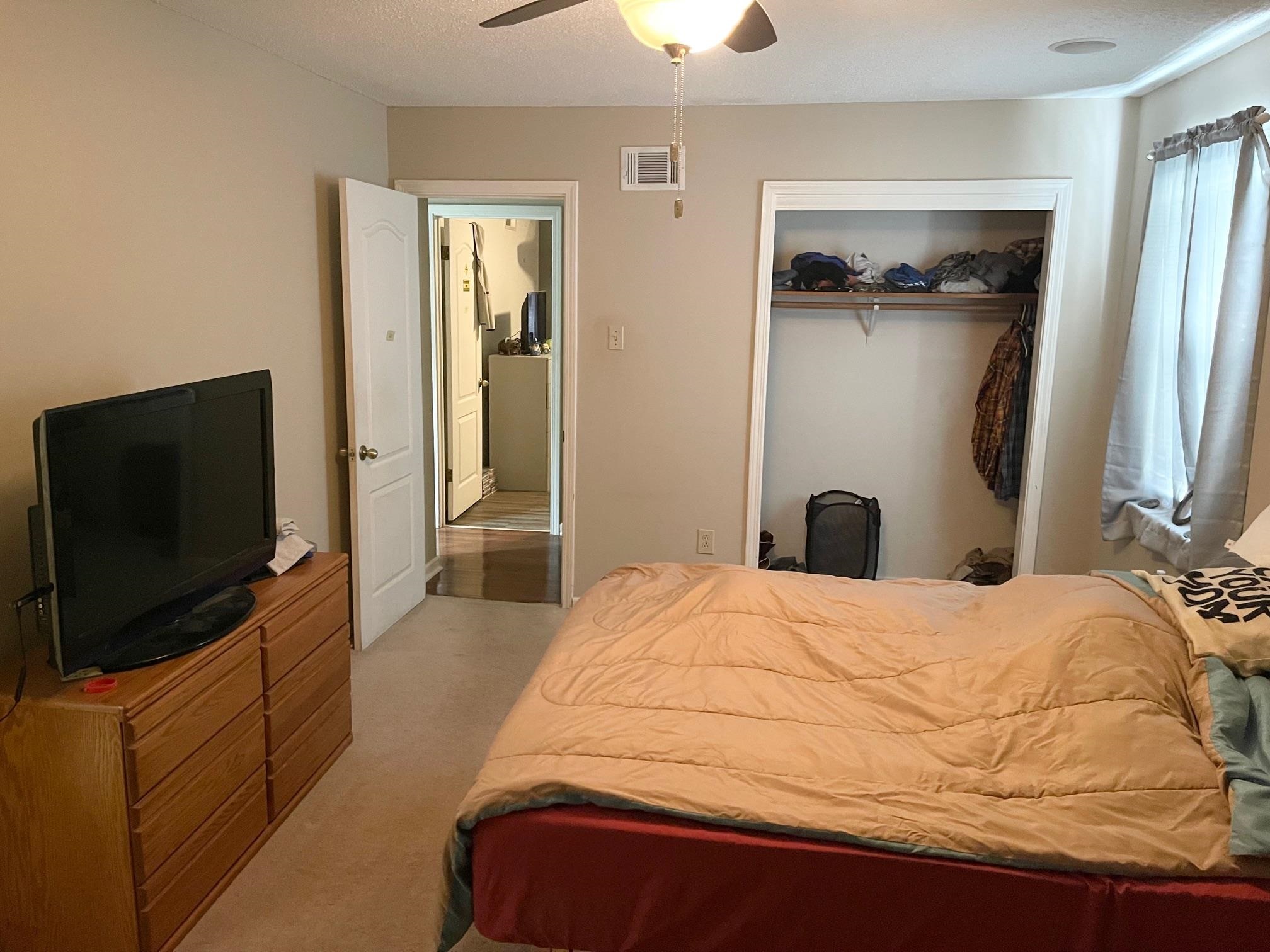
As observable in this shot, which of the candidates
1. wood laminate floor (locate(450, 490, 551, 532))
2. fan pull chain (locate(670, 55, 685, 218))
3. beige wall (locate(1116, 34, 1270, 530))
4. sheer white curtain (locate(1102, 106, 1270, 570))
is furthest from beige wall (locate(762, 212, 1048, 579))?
wood laminate floor (locate(450, 490, 551, 532))

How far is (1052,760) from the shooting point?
1858 millimetres

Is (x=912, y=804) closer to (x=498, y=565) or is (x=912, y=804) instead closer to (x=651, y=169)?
(x=651, y=169)

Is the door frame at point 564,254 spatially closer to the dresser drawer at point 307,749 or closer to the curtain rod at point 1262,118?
the dresser drawer at point 307,749

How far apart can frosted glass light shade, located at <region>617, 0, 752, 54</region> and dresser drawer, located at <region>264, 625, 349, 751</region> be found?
201 centimetres

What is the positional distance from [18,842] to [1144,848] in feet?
7.77

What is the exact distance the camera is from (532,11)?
6.74 ft

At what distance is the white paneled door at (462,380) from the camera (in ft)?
19.9

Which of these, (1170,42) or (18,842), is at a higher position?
(1170,42)

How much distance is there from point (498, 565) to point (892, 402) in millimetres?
2406

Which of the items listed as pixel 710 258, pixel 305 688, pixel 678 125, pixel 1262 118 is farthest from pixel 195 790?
pixel 1262 118

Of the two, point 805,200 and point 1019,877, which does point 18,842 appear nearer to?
point 1019,877

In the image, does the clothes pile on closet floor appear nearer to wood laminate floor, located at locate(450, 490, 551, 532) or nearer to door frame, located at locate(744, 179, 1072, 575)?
door frame, located at locate(744, 179, 1072, 575)

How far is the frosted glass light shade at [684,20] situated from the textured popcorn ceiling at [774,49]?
2.95 feet

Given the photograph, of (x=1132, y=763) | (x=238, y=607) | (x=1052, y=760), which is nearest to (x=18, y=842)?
(x=238, y=607)
